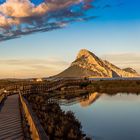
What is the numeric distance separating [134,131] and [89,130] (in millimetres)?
4061

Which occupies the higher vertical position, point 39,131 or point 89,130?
point 39,131

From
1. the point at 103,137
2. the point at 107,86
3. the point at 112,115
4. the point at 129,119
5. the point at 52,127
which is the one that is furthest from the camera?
the point at 107,86

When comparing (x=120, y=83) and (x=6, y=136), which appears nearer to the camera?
(x=6, y=136)

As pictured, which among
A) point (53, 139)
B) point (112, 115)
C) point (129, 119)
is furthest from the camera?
point (112, 115)

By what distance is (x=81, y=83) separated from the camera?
105875 mm

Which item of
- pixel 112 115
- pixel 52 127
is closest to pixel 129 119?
pixel 112 115

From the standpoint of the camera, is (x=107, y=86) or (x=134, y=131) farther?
(x=107, y=86)

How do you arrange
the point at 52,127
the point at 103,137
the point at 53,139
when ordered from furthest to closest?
the point at 103,137 < the point at 52,127 < the point at 53,139

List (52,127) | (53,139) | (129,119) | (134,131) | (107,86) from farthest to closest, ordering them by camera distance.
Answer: (107,86), (129,119), (134,131), (52,127), (53,139)

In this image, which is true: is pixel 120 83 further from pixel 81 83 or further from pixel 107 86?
pixel 81 83

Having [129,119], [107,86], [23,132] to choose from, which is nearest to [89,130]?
[129,119]

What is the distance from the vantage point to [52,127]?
18.3 m

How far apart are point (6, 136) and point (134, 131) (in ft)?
53.4

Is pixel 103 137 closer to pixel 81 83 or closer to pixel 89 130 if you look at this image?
pixel 89 130
